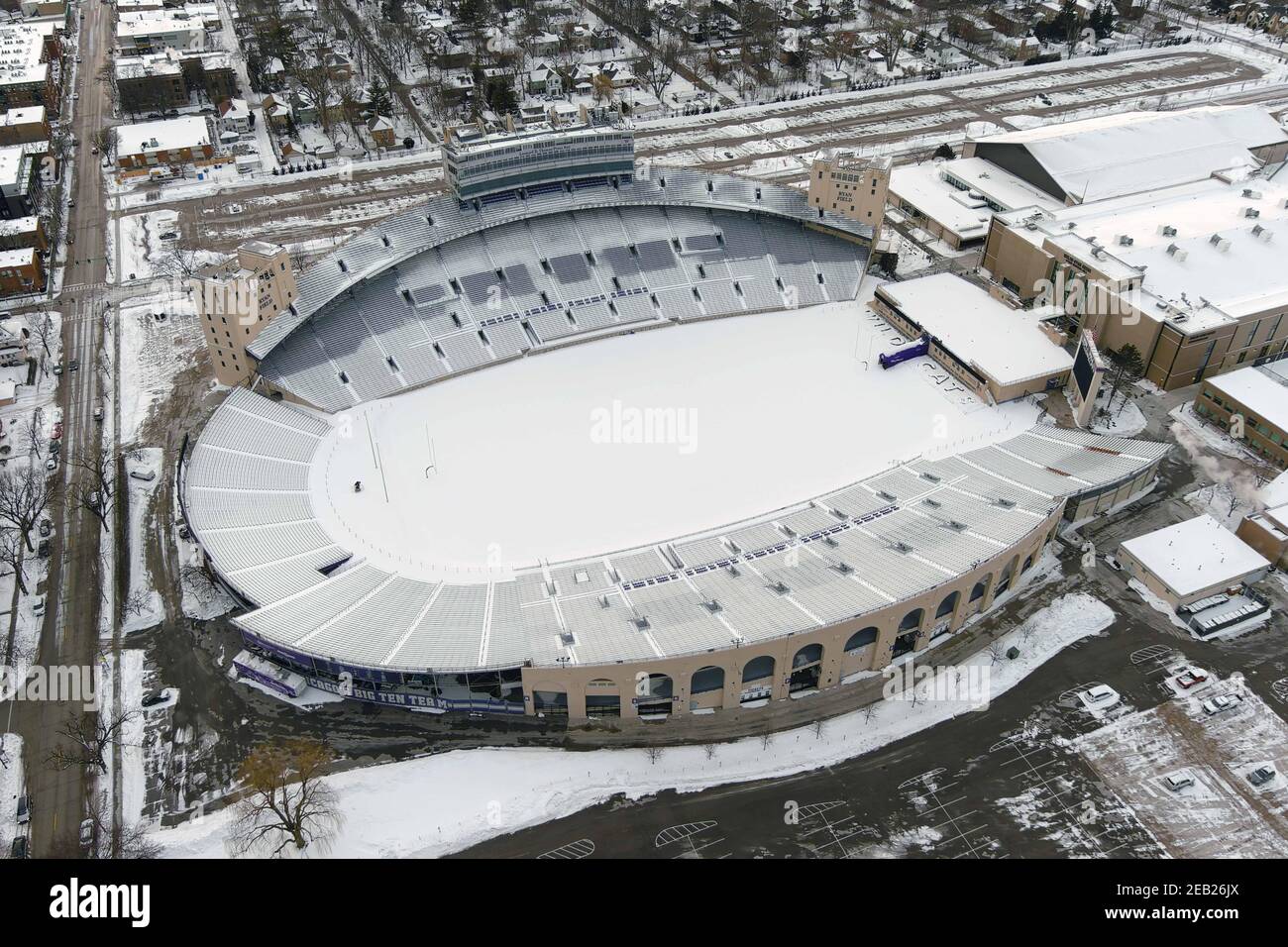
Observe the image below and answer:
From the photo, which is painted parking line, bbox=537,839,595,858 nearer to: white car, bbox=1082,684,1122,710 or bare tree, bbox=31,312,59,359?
white car, bbox=1082,684,1122,710

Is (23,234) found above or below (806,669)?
above

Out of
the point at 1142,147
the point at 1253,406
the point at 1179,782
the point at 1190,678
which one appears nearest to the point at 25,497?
the point at 1179,782

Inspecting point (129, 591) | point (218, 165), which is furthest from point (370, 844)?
point (218, 165)

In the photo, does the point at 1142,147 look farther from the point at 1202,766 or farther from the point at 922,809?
the point at 922,809

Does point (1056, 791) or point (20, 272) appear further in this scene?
point (20, 272)

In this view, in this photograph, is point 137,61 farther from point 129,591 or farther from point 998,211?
point 998,211

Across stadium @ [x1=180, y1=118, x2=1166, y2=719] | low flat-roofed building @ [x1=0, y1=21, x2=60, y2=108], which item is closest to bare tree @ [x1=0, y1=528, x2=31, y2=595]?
stadium @ [x1=180, y1=118, x2=1166, y2=719]

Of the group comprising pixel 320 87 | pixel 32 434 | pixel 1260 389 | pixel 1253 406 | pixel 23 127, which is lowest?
pixel 32 434
